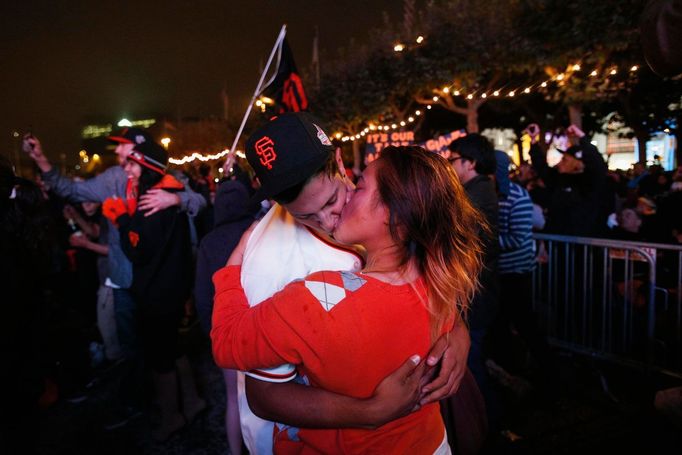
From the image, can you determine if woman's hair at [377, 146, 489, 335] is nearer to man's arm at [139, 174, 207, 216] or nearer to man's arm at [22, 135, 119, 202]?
man's arm at [139, 174, 207, 216]

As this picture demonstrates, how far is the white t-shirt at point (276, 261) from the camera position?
1557 mm

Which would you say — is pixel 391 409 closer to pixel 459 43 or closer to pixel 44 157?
pixel 44 157

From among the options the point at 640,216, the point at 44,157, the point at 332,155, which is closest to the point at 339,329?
the point at 332,155

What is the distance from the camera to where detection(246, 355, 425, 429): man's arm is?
1385 millimetres

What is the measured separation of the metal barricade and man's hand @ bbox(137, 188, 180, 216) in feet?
13.3

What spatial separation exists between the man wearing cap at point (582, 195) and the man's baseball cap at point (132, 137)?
4.80 metres

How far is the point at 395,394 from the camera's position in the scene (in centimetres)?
139

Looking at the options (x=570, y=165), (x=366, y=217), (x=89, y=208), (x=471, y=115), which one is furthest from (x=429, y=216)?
(x=471, y=115)

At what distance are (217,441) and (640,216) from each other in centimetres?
534

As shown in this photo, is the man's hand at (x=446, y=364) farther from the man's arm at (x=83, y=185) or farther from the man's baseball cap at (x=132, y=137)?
the man's arm at (x=83, y=185)

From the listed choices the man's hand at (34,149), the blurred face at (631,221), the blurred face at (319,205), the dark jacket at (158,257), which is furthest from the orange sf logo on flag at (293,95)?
the blurred face at (631,221)

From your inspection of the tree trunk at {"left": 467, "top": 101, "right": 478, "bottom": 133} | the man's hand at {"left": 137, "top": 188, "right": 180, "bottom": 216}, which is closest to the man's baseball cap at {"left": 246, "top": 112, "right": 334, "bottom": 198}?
the man's hand at {"left": 137, "top": 188, "right": 180, "bottom": 216}

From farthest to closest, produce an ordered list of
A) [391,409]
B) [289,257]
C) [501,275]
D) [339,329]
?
1. [501,275]
2. [289,257]
3. [391,409]
4. [339,329]

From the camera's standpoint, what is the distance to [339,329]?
4.19 ft
